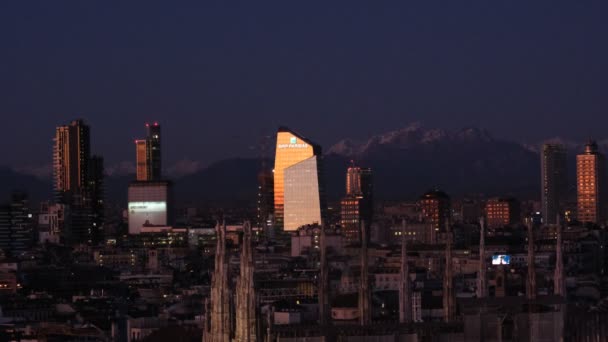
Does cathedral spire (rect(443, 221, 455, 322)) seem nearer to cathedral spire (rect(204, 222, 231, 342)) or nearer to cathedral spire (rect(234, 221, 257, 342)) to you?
cathedral spire (rect(204, 222, 231, 342))

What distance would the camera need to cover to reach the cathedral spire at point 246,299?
5962 cm

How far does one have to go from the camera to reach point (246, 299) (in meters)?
59.9

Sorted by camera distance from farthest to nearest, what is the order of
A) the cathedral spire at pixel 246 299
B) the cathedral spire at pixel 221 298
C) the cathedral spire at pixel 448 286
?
the cathedral spire at pixel 448 286 → the cathedral spire at pixel 221 298 → the cathedral spire at pixel 246 299

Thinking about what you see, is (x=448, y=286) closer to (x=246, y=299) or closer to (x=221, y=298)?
(x=221, y=298)

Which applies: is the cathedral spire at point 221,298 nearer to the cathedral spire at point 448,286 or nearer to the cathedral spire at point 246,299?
the cathedral spire at point 246,299

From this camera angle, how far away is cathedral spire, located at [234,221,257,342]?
5962 centimetres

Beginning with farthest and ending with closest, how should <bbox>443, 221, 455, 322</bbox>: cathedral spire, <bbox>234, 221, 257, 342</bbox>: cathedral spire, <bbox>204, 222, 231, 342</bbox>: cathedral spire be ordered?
<bbox>443, 221, 455, 322</bbox>: cathedral spire → <bbox>204, 222, 231, 342</bbox>: cathedral spire → <bbox>234, 221, 257, 342</bbox>: cathedral spire

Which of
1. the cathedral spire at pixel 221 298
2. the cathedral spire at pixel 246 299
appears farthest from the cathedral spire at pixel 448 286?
the cathedral spire at pixel 246 299

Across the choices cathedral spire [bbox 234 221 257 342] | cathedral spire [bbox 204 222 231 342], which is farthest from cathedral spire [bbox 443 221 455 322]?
cathedral spire [bbox 234 221 257 342]

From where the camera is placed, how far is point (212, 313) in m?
64.4

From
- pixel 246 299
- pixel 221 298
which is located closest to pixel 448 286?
pixel 221 298

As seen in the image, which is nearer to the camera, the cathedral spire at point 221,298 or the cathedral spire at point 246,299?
the cathedral spire at point 246,299

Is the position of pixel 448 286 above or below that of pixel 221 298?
above

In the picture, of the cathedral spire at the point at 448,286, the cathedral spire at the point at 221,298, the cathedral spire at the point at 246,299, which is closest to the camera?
the cathedral spire at the point at 246,299
